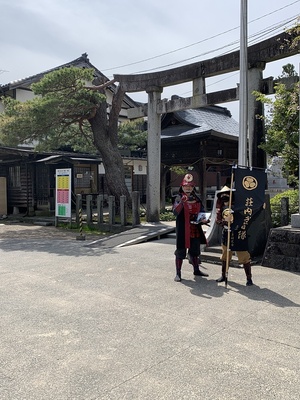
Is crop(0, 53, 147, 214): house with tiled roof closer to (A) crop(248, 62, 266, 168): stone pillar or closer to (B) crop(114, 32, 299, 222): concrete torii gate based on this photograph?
(B) crop(114, 32, 299, 222): concrete torii gate

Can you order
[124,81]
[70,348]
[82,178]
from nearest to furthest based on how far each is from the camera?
[70,348] → [124,81] → [82,178]

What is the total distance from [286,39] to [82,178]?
15.3 m

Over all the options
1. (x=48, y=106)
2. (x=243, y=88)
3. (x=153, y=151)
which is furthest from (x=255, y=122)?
(x=48, y=106)

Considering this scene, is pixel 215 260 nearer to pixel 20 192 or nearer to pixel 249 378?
pixel 249 378

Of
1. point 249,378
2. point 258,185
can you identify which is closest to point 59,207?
point 258,185

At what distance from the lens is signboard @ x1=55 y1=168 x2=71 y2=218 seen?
13.5 metres

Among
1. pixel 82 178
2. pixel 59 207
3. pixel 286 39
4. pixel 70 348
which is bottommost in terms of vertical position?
pixel 70 348

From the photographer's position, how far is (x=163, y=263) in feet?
25.0

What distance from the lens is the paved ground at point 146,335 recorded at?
290cm

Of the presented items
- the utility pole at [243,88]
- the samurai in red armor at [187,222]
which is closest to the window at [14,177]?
the utility pole at [243,88]

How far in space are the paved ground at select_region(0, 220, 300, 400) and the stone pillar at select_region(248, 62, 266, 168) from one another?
417 centimetres

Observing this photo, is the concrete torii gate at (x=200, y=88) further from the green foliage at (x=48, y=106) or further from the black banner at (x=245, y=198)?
the black banner at (x=245, y=198)

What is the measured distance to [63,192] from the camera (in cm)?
1382

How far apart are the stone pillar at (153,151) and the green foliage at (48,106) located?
186cm
